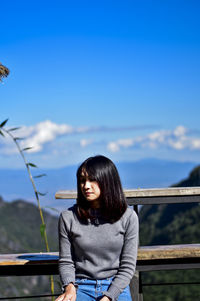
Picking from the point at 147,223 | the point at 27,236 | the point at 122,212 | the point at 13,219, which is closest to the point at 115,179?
the point at 122,212

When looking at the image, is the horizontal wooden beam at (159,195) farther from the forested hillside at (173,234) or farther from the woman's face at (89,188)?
the forested hillside at (173,234)

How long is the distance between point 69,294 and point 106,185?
487 millimetres

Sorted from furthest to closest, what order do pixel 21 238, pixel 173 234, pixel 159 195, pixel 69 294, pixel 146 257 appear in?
pixel 21 238 → pixel 173 234 → pixel 146 257 → pixel 159 195 → pixel 69 294

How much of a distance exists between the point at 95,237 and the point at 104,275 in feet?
0.55

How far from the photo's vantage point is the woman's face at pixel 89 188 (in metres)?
2.17

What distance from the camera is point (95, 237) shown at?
2.19 m

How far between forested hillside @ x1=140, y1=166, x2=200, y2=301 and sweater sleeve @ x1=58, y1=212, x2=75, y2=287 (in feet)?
72.1

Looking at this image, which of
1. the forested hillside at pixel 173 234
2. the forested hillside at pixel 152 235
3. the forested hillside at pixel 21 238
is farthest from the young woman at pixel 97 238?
the forested hillside at pixel 21 238

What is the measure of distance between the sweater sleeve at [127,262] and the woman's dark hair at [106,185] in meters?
0.07

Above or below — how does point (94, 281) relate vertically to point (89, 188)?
below

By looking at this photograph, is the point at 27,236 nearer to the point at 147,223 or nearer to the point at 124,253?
the point at 147,223

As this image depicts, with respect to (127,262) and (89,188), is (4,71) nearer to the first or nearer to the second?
(89,188)

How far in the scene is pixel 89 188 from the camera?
2.17 metres

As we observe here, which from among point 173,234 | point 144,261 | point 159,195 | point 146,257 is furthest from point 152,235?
point 159,195
